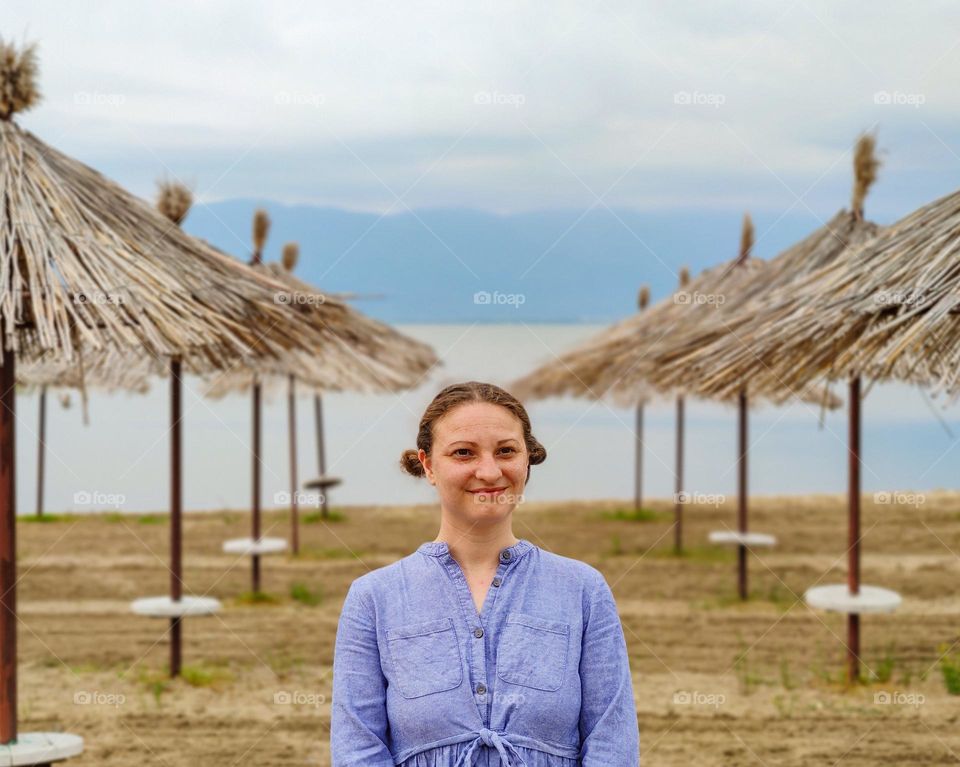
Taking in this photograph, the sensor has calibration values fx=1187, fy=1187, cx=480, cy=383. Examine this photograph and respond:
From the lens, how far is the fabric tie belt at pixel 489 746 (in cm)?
187

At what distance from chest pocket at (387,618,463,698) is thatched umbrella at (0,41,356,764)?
3.11 metres

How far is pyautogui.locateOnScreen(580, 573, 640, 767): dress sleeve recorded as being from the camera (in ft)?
6.29

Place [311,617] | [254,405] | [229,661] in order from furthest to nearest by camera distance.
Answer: [254,405], [311,617], [229,661]

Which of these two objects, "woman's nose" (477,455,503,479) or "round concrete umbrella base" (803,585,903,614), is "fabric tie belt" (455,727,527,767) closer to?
"woman's nose" (477,455,503,479)

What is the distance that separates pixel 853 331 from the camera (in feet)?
17.2

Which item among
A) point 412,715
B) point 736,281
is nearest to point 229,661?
point 736,281

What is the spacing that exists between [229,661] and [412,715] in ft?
20.3

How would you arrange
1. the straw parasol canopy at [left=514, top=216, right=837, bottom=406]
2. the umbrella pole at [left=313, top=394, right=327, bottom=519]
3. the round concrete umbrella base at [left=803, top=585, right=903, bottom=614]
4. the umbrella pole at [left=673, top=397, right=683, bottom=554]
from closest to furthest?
the round concrete umbrella base at [left=803, top=585, right=903, bottom=614] < the straw parasol canopy at [left=514, top=216, right=837, bottom=406] < the umbrella pole at [left=673, top=397, right=683, bottom=554] < the umbrella pole at [left=313, top=394, right=327, bottom=519]

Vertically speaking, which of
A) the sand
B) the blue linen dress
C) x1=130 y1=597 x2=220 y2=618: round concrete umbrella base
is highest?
the blue linen dress

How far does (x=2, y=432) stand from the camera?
Result: 482 centimetres

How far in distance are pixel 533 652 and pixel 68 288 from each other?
3510mm

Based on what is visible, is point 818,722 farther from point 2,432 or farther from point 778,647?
point 2,432

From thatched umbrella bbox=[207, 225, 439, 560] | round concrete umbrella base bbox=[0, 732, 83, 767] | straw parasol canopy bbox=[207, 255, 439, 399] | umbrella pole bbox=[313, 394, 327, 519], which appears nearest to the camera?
round concrete umbrella base bbox=[0, 732, 83, 767]

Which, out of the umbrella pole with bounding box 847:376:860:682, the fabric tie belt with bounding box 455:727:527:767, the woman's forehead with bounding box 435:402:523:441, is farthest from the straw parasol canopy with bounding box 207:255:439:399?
the fabric tie belt with bounding box 455:727:527:767
